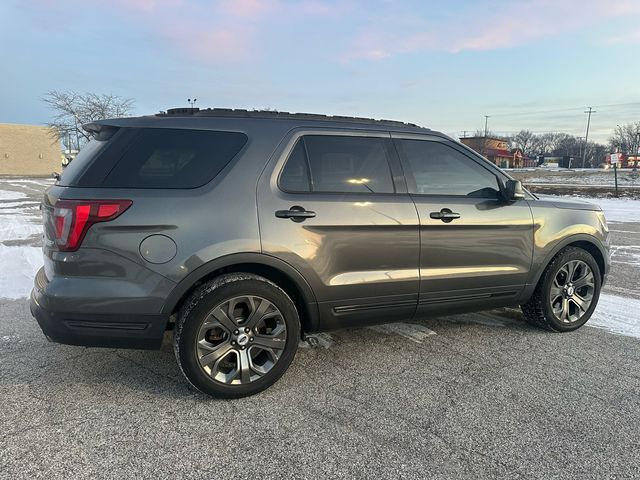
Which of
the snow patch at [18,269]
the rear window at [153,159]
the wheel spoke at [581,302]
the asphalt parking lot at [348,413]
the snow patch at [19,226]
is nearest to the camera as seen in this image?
the asphalt parking lot at [348,413]

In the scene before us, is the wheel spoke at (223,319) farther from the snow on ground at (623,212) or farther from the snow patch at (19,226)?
the snow on ground at (623,212)

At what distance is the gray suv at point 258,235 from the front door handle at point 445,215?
0.01 meters

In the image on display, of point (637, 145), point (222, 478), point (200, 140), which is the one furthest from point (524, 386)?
point (637, 145)

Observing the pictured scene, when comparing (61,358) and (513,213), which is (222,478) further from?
(513,213)

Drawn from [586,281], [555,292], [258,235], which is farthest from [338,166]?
[586,281]

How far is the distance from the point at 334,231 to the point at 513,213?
1.72 meters

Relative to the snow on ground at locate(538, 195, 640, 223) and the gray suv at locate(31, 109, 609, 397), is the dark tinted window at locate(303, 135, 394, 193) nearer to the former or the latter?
the gray suv at locate(31, 109, 609, 397)

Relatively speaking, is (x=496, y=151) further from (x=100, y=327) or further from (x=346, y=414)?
(x=100, y=327)

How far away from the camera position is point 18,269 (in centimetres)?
643

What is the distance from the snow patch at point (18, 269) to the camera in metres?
5.48

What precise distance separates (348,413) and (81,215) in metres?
2.03

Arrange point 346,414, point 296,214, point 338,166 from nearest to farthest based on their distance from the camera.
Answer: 1. point 346,414
2. point 296,214
3. point 338,166

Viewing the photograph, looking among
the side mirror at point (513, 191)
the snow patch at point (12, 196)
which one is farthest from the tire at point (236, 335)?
the snow patch at point (12, 196)

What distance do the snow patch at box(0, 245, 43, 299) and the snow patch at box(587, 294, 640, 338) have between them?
247 inches
